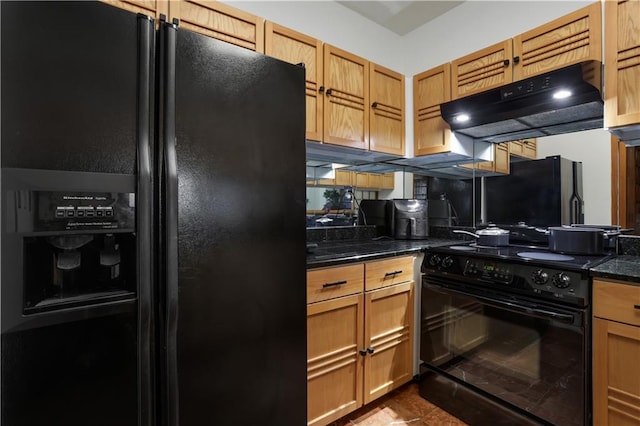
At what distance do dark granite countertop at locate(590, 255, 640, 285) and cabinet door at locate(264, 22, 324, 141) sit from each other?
1491 millimetres

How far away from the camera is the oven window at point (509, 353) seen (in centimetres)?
133

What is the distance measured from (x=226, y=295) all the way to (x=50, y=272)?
0.48 meters

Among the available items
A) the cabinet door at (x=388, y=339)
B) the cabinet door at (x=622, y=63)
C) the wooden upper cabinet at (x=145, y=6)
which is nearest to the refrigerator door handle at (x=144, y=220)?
the wooden upper cabinet at (x=145, y=6)

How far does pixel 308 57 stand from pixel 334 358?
1700mm

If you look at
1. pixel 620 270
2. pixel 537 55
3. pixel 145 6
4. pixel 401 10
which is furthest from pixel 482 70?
pixel 145 6

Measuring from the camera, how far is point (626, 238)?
1732 millimetres

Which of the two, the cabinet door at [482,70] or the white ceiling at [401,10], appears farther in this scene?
the white ceiling at [401,10]

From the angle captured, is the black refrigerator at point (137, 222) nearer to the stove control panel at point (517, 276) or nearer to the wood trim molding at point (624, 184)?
the stove control panel at point (517, 276)

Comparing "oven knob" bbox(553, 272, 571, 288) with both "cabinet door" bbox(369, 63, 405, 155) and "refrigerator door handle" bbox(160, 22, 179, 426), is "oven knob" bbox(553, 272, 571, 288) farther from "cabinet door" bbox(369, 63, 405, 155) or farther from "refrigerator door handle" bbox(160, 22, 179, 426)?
"refrigerator door handle" bbox(160, 22, 179, 426)

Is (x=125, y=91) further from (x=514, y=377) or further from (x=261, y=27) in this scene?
(x=514, y=377)

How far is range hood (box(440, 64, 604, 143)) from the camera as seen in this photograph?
161 centimetres

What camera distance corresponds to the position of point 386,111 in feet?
7.54

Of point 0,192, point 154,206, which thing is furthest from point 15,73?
point 154,206

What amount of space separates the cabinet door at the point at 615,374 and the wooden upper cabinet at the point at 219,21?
2074mm
